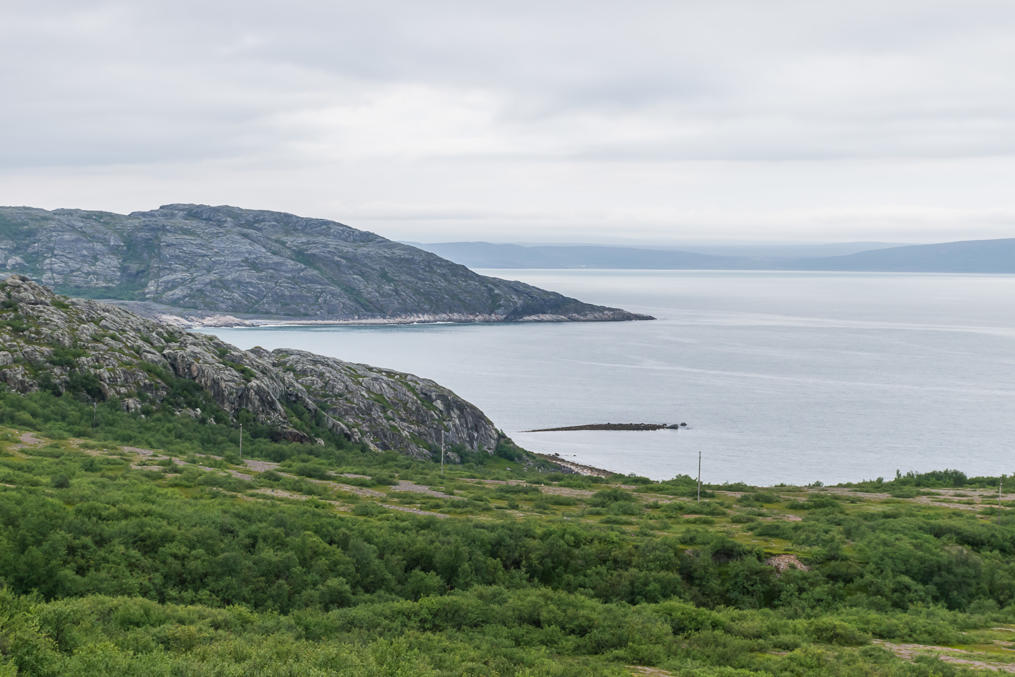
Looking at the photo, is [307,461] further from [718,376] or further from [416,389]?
[718,376]

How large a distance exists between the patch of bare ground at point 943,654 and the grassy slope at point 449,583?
0.32 ft

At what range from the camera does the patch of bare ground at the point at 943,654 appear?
19.0 metres

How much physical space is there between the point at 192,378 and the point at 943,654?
5011 cm

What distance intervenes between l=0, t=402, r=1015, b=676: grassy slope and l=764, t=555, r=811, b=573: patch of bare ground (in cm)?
21

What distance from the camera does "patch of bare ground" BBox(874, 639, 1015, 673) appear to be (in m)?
19.0

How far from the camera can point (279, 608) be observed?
22688 millimetres

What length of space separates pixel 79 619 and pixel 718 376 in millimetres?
128195

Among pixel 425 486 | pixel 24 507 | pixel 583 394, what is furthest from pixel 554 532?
pixel 583 394

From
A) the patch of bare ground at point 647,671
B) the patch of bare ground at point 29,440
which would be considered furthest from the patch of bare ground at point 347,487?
the patch of bare ground at point 647,671

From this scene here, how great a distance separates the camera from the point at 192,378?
5688 centimetres

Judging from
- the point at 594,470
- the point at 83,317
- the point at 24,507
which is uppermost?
the point at 83,317

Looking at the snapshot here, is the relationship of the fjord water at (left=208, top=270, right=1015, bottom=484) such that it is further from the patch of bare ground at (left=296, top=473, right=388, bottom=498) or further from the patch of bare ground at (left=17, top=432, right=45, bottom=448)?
the patch of bare ground at (left=17, top=432, right=45, bottom=448)

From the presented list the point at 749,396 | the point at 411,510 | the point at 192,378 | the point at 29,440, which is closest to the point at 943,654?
the point at 411,510

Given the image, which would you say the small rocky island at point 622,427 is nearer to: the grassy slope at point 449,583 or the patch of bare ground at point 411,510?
the grassy slope at point 449,583
